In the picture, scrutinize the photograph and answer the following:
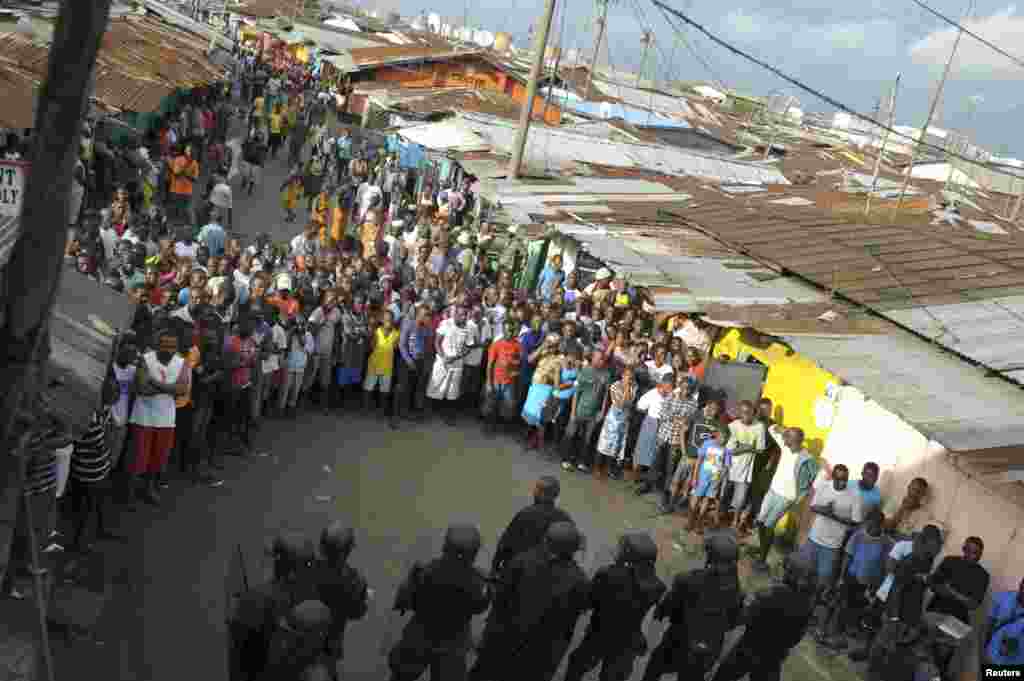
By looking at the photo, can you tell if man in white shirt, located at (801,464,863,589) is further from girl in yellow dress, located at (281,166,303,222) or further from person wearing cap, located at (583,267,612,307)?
girl in yellow dress, located at (281,166,303,222)

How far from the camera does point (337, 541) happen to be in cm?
514

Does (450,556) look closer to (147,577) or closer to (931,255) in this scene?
(147,577)

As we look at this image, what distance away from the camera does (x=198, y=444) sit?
870 centimetres

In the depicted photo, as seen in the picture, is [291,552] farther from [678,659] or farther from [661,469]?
[661,469]

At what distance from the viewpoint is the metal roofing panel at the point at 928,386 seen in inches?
302

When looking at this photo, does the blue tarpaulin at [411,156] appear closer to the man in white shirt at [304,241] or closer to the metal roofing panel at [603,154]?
the metal roofing panel at [603,154]

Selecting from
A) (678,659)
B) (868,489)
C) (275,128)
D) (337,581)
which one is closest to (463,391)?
(868,489)

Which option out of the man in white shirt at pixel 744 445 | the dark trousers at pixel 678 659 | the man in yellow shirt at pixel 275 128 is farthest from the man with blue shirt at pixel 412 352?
the man in yellow shirt at pixel 275 128

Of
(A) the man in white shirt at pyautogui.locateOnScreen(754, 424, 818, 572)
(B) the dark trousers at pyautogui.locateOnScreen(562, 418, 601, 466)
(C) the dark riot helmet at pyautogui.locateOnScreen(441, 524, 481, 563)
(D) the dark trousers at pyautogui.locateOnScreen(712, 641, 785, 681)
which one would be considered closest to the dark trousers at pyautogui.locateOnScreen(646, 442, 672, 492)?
(B) the dark trousers at pyautogui.locateOnScreen(562, 418, 601, 466)

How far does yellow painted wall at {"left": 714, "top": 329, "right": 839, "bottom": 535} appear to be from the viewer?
10070 millimetres

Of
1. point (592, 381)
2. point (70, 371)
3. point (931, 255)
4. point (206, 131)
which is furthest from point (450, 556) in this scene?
point (206, 131)

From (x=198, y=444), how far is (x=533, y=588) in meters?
4.29

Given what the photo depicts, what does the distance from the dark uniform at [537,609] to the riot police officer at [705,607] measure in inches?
24.7

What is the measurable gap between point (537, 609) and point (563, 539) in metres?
0.47
